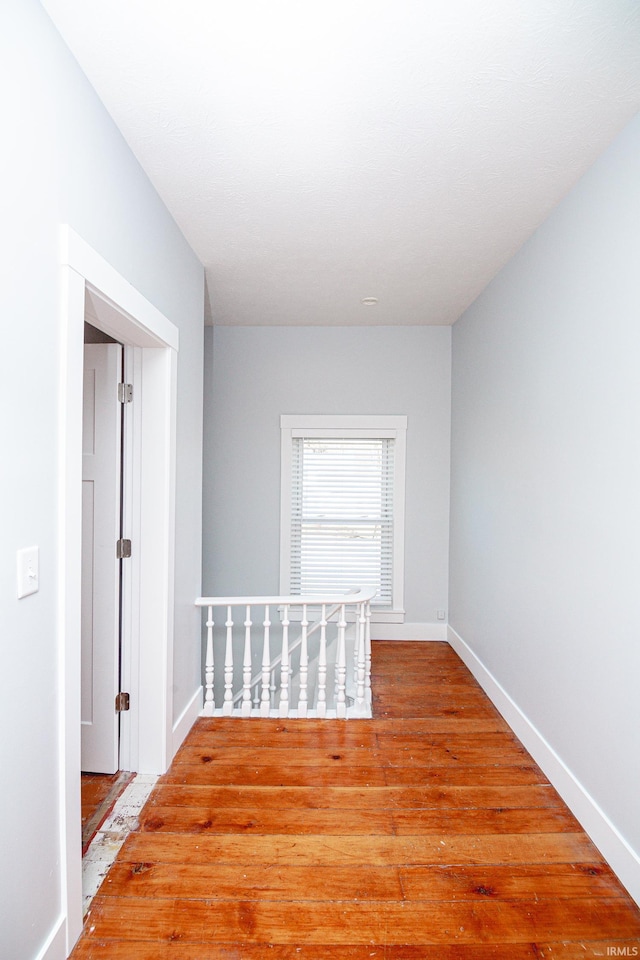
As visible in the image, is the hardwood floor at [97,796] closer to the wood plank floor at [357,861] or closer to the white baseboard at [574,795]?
the wood plank floor at [357,861]

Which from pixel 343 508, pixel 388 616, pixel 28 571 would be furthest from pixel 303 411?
pixel 28 571

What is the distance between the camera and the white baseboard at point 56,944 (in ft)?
4.73

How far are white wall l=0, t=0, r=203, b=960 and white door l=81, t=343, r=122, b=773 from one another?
33.4 inches

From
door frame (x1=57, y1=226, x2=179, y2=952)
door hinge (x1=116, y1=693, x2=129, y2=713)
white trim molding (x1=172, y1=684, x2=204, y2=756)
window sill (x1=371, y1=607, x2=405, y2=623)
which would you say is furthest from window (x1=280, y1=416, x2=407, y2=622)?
door hinge (x1=116, y1=693, x2=129, y2=713)

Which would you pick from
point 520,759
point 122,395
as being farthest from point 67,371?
point 520,759

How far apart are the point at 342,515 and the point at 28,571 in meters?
3.39

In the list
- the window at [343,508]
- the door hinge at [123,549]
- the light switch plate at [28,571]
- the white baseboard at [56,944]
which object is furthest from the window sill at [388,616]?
the light switch plate at [28,571]

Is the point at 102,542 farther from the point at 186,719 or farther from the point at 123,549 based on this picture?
the point at 186,719

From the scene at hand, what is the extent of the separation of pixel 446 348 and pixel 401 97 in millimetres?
2997

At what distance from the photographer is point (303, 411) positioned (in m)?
4.62

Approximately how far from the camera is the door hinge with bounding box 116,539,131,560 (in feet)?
8.25

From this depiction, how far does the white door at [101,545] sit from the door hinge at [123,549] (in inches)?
0.9

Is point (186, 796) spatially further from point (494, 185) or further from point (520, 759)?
point (494, 185)

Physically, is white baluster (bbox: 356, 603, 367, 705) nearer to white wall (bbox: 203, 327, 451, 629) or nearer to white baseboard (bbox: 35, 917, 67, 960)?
white wall (bbox: 203, 327, 451, 629)
